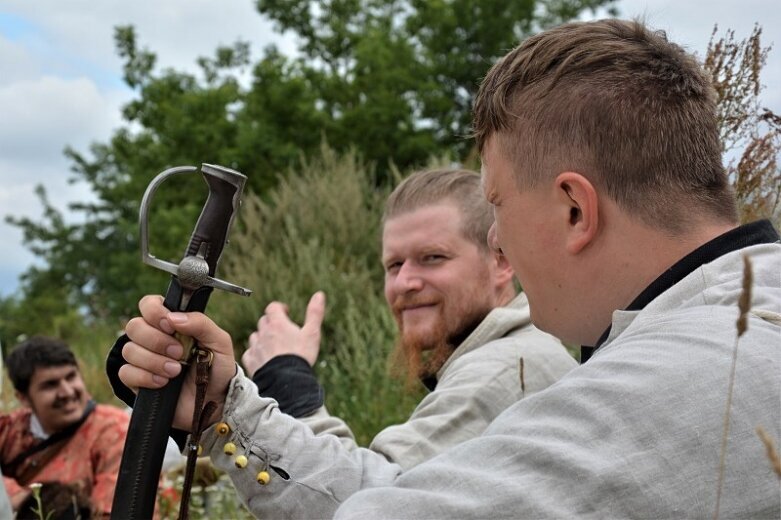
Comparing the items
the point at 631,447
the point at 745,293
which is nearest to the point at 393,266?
the point at 631,447

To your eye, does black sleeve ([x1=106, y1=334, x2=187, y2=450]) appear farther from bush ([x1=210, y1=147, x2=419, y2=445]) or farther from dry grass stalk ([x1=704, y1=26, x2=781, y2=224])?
bush ([x1=210, y1=147, x2=419, y2=445])

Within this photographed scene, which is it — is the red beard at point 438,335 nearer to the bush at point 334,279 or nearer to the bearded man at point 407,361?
the bearded man at point 407,361

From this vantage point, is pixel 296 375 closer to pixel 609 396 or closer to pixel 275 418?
pixel 275 418

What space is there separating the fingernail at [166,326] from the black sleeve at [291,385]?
1026mm

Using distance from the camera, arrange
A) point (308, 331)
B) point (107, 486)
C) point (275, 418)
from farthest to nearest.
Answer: point (107, 486)
point (308, 331)
point (275, 418)

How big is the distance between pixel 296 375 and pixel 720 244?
69.2 inches

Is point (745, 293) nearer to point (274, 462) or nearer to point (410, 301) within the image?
point (274, 462)

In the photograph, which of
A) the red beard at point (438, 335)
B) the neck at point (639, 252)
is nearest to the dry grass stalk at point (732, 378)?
the neck at point (639, 252)

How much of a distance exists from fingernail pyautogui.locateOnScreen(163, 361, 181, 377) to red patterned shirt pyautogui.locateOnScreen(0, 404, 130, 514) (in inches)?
153

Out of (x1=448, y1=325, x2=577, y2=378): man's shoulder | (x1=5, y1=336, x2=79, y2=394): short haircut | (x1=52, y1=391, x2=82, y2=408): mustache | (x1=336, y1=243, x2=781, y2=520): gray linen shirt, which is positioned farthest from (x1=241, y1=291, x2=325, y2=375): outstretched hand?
(x1=5, y1=336, x2=79, y2=394): short haircut

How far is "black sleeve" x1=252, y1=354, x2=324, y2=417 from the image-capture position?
10.1 feet

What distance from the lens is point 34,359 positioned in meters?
6.78

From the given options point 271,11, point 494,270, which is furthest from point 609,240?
point 271,11

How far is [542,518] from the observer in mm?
1225
